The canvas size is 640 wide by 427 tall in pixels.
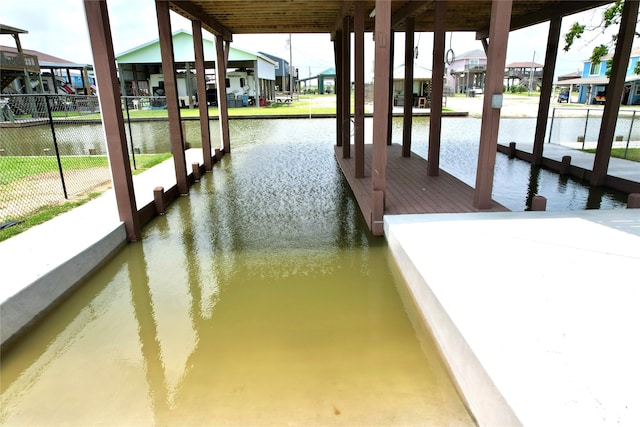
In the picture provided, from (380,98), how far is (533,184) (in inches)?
183

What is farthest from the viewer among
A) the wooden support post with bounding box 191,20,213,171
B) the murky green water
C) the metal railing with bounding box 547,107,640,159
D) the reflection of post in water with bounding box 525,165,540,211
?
the metal railing with bounding box 547,107,640,159

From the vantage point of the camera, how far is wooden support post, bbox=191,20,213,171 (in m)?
9.41

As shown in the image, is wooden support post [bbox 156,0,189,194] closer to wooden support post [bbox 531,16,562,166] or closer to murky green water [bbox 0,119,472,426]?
murky green water [bbox 0,119,472,426]

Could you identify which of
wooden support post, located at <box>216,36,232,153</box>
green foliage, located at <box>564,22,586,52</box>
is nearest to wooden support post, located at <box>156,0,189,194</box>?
wooden support post, located at <box>216,36,232,153</box>

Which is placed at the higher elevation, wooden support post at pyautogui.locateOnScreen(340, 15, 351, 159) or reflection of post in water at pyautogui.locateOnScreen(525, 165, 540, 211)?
wooden support post at pyautogui.locateOnScreen(340, 15, 351, 159)

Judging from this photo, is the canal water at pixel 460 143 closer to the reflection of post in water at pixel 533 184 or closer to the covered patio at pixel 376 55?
the reflection of post in water at pixel 533 184

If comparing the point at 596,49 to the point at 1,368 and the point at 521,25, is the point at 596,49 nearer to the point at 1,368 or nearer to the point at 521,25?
the point at 521,25

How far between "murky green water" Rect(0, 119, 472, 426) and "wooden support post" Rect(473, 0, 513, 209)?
1791 millimetres

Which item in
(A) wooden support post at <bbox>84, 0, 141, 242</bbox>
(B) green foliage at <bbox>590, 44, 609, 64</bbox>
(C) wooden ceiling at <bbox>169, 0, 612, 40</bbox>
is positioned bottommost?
(A) wooden support post at <bbox>84, 0, 141, 242</bbox>

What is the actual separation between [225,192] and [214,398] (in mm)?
5718

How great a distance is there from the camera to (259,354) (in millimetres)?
3256

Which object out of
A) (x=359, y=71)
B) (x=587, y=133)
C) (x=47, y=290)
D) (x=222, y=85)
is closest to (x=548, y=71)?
(x=359, y=71)

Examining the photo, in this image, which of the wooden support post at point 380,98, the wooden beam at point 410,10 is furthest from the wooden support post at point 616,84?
the wooden support post at point 380,98

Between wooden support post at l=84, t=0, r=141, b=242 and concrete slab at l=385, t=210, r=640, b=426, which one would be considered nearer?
concrete slab at l=385, t=210, r=640, b=426
